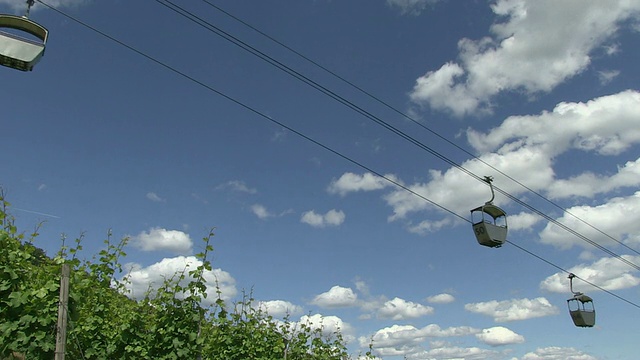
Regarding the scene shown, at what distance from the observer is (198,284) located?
7801mm

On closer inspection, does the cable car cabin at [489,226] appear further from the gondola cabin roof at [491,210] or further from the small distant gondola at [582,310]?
the small distant gondola at [582,310]

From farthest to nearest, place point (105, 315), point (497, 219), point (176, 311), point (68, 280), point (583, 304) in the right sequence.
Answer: point (583, 304)
point (497, 219)
point (176, 311)
point (105, 315)
point (68, 280)

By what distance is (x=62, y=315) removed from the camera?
594cm

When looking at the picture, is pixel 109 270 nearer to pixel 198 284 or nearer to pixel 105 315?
pixel 105 315

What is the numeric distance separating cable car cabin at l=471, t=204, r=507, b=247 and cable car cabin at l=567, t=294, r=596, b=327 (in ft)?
30.8

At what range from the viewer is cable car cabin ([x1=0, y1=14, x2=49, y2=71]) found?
457 cm

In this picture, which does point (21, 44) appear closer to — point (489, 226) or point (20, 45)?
point (20, 45)

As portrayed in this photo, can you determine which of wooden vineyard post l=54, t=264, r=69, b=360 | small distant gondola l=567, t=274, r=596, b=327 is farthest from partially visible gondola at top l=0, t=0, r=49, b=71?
small distant gondola l=567, t=274, r=596, b=327

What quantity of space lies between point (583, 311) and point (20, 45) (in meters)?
20.6

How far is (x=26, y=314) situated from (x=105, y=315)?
1.33 meters

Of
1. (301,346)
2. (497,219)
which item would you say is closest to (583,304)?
(497,219)

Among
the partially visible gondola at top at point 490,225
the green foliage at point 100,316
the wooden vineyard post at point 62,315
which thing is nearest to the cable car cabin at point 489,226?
the partially visible gondola at top at point 490,225

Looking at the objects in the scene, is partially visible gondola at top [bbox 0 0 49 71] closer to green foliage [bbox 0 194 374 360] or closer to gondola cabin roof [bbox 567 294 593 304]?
green foliage [bbox 0 194 374 360]

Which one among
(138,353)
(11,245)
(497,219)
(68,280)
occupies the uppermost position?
(497,219)
